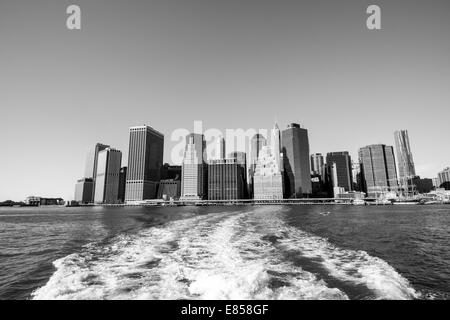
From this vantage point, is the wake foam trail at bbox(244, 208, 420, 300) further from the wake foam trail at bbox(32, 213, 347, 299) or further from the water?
the wake foam trail at bbox(32, 213, 347, 299)

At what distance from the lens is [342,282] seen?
1119 centimetres

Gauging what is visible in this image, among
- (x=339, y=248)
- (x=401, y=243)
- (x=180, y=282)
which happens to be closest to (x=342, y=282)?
(x=180, y=282)

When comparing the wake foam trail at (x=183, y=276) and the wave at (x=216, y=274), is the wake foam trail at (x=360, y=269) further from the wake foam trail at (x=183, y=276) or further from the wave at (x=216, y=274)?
the wake foam trail at (x=183, y=276)

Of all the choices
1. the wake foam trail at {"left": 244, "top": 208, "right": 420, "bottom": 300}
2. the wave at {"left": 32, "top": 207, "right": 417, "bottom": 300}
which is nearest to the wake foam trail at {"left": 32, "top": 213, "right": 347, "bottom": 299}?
the wave at {"left": 32, "top": 207, "right": 417, "bottom": 300}

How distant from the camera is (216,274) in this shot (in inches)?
471

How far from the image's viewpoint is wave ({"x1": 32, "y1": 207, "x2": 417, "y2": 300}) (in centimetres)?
980

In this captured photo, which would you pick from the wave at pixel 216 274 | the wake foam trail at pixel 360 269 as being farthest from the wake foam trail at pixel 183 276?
the wake foam trail at pixel 360 269

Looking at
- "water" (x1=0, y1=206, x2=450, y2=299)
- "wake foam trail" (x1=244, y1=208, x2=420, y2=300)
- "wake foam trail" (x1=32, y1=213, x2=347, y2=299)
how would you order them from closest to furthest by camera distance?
1. "wake foam trail" (x1=32, y1=213, x2=347, y2=299)
2. "water" (x1=0, y1=206, x2=450, y2=299)
3. "wake foam trail" (x1=244, y1=208, x2=420, y2=300)

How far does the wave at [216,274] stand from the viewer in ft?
32.1

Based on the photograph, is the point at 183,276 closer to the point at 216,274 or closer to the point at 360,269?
the point at 216,274

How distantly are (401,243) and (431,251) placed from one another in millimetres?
3379

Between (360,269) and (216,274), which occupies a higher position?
(216,274)

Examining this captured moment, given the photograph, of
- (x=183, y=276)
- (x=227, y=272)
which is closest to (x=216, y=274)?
(x=227, y=272)
